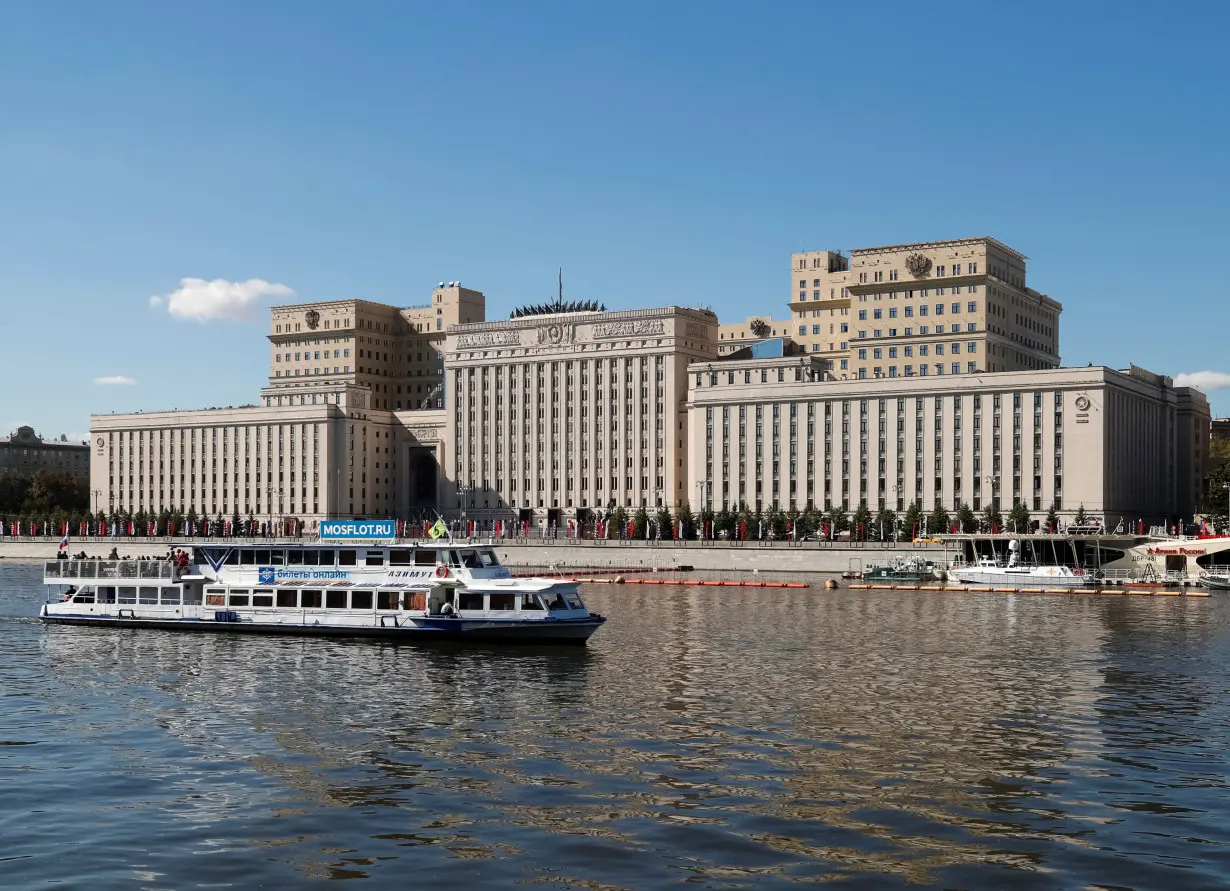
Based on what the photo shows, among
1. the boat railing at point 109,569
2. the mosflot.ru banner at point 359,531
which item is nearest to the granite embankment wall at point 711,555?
the boat railing at point 109,569

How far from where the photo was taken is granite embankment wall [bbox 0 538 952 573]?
502 feet

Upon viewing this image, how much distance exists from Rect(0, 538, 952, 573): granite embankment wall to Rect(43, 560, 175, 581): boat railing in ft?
209

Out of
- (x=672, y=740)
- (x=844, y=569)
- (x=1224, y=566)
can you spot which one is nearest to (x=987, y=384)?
(x=844, y=569)

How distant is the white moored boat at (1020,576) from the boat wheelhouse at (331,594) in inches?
2498

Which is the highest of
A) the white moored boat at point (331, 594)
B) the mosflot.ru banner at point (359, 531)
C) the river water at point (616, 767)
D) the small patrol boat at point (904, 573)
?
the mosflot.ru banner at point (359, 531)

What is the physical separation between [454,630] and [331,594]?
28.8ft

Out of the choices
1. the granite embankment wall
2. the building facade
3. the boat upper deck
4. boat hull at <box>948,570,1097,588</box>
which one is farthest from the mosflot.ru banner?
the building facade

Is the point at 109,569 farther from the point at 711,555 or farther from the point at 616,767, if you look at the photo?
the point at 711,555

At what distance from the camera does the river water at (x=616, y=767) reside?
93.8ft

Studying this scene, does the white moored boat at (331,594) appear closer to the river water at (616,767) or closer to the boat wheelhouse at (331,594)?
the boat wheelhouse at (331,594)

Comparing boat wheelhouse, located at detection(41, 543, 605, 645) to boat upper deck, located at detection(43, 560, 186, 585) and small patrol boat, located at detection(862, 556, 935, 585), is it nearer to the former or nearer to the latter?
boat upper deck, located at detection(43, 560, 186, 585)

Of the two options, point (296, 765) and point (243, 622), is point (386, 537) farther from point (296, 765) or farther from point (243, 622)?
point (296, 765)

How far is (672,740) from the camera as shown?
41719 millimetres

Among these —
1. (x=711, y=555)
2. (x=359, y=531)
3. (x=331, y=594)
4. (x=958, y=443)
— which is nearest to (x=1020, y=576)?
(x=711, y=555)
